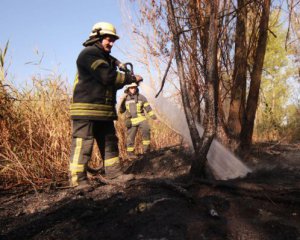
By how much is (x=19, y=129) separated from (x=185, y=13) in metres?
2.61

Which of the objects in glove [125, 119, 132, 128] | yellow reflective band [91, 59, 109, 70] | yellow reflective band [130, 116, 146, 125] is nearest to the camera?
yellow reflective band [91, 59, 109, 70]

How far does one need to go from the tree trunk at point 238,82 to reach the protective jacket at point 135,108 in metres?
3.00

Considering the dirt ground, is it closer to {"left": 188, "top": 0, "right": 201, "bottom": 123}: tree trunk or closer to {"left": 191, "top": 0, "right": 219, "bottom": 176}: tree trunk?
{"left": 191, "top": 0, "right": 219, "bottom": 176}: tree trunk

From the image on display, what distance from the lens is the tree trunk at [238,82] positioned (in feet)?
13.2

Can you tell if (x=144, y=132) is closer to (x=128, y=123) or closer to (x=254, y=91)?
(x=128, y=123)

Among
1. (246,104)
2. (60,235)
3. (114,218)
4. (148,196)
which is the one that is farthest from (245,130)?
(60,235)

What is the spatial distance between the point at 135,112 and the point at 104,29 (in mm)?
3764

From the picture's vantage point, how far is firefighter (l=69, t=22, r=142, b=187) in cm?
316

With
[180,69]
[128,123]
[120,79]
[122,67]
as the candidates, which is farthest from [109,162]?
[128,123]

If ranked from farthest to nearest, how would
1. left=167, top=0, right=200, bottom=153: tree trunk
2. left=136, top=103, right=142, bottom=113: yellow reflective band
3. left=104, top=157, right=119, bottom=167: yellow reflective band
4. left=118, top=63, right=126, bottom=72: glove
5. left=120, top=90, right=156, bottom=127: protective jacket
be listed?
left=136, top=103, right=142, bottom=113: yellow reflective band
left=120, top=90, right=156, bottom=127: protective jacket
left=104, top=157, right=119, bottom=167: yellow reflective band
left=118, top=63, right=126, bottom=72: glove
left=167, top=0, right=200, bottom=153: tree trunk

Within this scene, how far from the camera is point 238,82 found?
409 cm

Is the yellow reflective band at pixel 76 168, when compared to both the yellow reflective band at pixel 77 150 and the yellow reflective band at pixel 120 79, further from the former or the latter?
the yellow reflective band at pixel 120 79

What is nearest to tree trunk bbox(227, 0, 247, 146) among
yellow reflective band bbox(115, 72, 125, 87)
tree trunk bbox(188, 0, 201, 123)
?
tree trunk bbox(188, 0, 201, 123)

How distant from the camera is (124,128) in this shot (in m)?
6.24
